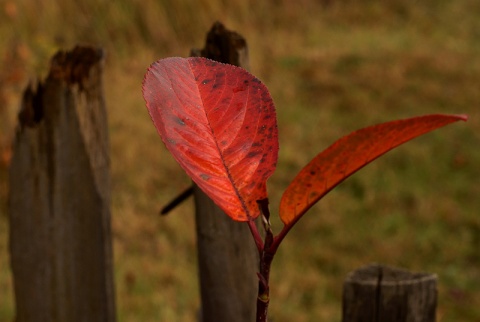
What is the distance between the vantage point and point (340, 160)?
0.60 metres

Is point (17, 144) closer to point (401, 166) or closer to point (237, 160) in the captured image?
point (237, 160)

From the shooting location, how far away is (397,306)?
1233mm

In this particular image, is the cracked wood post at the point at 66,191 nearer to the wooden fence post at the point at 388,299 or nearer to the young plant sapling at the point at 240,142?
the wooden fence post at the point at 388,299

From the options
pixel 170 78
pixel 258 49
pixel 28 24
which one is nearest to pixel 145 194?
pixel 28 24

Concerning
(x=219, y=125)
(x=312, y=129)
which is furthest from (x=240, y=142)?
(x=312, y=129)

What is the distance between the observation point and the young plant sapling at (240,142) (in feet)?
1.94

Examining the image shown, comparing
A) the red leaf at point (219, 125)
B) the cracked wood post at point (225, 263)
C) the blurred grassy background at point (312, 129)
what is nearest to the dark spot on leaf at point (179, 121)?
the red leaf at point (219, 125)

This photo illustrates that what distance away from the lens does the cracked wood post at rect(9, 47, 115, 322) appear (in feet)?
4.60

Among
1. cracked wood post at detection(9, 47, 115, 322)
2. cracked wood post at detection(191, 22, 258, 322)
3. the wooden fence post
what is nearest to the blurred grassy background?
cracked wood post at detection(9, 47, 115, 322)

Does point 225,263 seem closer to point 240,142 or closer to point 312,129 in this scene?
point 240,142

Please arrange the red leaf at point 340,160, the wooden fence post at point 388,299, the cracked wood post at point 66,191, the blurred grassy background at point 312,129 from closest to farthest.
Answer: the red leaf at point 340,160 < the wooden fence post at point 388,299 < the cracked wood post at point 66,191 < the blurred grassy background at point 312,129

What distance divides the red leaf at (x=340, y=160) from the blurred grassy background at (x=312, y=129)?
7.80 ft

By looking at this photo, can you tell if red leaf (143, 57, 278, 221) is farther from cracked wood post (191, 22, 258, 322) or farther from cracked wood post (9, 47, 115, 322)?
cracked wood post (9, 47, 115, 322)

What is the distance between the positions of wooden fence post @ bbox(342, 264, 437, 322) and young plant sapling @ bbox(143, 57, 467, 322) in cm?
65
